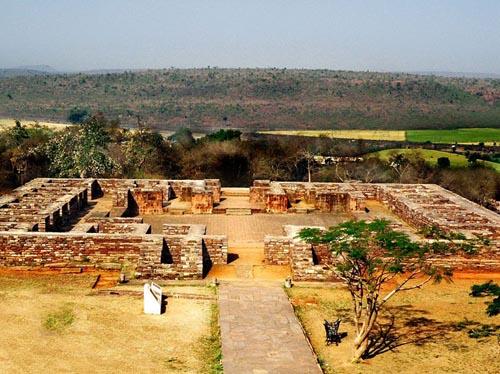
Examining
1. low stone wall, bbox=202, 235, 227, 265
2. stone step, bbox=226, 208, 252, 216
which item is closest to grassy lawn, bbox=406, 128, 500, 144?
stone step, bbox=226, 208, 252, 216

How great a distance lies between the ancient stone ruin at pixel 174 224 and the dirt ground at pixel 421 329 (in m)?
1.05

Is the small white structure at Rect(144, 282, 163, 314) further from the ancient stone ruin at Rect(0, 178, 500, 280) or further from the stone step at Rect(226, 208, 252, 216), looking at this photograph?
the stone step at Rect(226, 208, 252, 216)

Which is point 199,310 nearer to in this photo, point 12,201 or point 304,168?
point 12,201

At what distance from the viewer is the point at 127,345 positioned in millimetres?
9914

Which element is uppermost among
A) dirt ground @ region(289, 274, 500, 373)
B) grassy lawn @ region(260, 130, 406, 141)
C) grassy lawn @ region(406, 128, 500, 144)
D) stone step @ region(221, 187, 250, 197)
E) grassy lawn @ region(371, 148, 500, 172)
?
dirt ground @ region(289, 274, 500, 373)

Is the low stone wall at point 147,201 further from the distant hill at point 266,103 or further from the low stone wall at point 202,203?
the distant hill at point 266,103

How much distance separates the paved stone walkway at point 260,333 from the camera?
9352mm

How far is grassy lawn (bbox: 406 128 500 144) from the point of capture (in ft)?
158

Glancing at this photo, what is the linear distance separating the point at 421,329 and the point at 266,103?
199 ft

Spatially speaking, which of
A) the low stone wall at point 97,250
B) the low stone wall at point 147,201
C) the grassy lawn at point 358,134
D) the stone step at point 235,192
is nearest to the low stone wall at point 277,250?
the low stone wall at point 97,250

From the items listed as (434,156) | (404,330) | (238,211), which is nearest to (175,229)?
(238,211)

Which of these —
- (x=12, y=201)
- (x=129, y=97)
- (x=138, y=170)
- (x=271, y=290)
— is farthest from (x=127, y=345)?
(x=129, y=97)

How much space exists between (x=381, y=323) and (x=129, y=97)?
7455cm

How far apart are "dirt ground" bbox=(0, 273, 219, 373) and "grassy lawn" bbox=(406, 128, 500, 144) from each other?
39298mm
